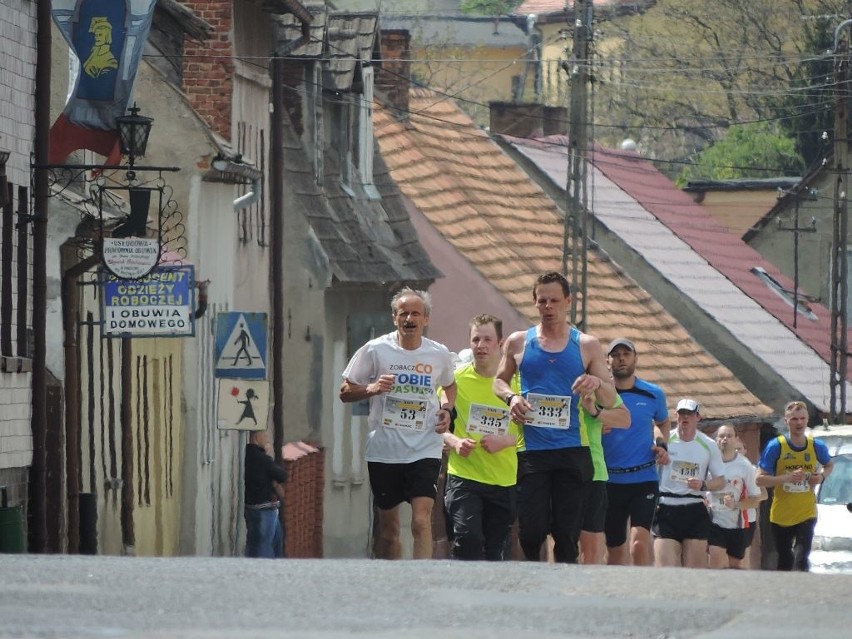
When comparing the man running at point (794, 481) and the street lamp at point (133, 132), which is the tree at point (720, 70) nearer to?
the man running at point (794, 481)

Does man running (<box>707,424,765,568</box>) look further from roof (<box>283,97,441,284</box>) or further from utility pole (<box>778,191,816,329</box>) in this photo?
utility pole (<box>778,191,816,329</box>)

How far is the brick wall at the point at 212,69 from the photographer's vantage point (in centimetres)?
2969

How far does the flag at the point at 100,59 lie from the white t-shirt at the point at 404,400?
220 inches

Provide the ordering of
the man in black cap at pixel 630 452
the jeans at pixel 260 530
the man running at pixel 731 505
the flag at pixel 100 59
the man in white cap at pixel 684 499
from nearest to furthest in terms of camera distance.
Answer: the man in black cap at pixel 630 452 < the flag at pixel 100 59 < the man in white cap at pixel 684 499 < the man running at pixel 731 505 < the jeans at pixel 260 530

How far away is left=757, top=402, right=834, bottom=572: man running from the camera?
2223 centimetres

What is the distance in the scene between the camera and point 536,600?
10391 mm

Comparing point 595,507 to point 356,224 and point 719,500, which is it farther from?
point 356,224

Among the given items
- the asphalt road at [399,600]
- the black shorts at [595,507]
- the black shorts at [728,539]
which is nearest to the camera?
the asphalt road at [399,600]

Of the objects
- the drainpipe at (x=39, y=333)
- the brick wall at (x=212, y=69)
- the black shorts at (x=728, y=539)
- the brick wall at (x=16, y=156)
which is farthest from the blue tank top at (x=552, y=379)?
the brick wall at (x=212, y=69)

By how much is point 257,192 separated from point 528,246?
11486 millimetres

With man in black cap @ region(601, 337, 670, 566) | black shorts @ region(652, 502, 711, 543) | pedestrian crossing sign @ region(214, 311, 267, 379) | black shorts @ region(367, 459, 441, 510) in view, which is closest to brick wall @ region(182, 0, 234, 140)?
pedestrian crossing sign @ region(214, 311, 267, 379)

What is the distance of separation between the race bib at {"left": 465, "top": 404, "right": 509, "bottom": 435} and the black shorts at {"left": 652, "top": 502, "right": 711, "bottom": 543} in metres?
6.00

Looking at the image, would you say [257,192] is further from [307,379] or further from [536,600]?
[536,600]

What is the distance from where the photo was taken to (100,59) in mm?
20719
